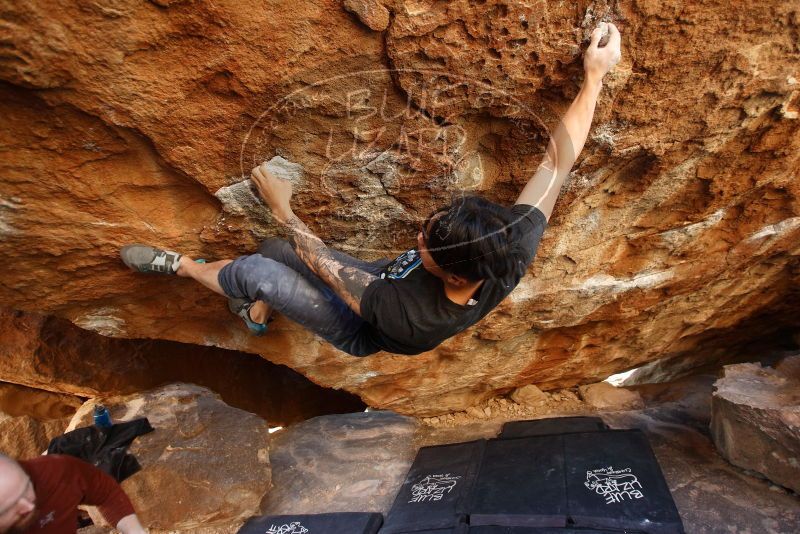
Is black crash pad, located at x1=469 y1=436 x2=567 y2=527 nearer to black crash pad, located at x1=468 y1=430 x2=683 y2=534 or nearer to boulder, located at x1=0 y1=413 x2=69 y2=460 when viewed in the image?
black crash pad, located at x1=468 y1=430 x2=683 y2=534

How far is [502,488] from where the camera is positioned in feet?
9.43

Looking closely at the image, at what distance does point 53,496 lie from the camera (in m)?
1.77

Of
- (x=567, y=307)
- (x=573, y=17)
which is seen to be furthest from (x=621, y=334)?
(x=573, y=17)

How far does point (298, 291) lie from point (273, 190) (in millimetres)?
394

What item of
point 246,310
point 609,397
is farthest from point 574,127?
point 609,397

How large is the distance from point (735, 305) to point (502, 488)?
2432mm

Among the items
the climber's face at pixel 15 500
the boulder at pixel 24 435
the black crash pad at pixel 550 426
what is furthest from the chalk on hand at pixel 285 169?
the boulder at pixel 24 435

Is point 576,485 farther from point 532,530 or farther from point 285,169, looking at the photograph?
point 285,169

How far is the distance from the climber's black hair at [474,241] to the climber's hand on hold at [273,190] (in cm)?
63

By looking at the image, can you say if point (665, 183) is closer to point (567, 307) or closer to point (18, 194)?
point (567, 307)

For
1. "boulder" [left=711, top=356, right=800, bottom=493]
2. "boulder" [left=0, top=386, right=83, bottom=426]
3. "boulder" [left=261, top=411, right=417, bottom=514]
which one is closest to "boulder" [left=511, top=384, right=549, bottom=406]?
"boulder" [left=261, top=411, right=417, bottom=514]

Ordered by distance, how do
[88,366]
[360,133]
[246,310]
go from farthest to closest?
[88,366]
[246,310]
[360,133]

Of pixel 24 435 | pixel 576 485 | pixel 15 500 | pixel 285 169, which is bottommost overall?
pixel 24 435

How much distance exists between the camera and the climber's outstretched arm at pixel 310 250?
1.63 m
